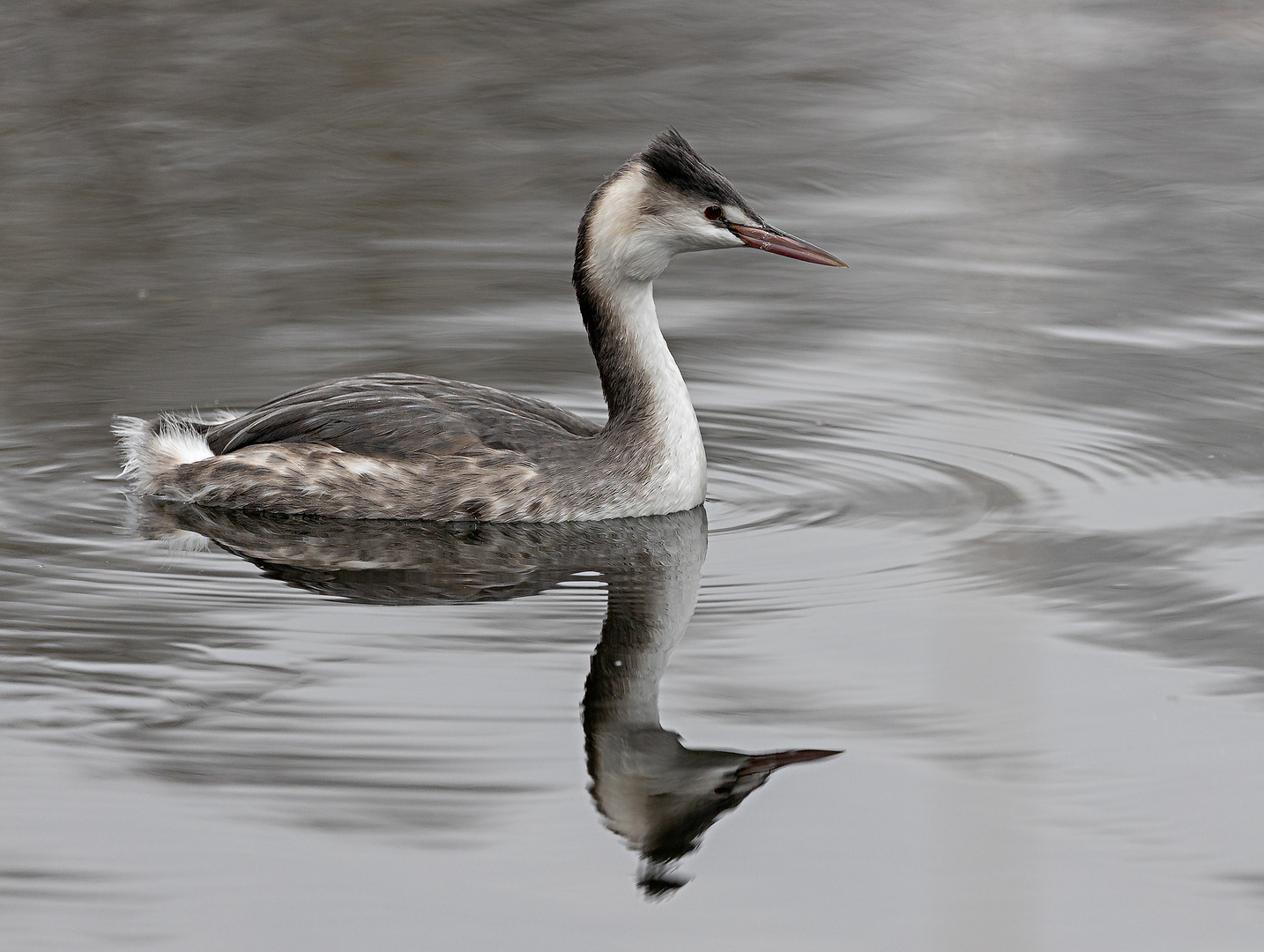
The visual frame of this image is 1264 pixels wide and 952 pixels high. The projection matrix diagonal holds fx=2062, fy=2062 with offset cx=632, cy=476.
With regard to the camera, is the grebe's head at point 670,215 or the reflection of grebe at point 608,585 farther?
the grebe's head at point 670,215

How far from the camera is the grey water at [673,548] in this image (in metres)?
4.53

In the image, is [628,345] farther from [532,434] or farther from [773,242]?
[773,242]

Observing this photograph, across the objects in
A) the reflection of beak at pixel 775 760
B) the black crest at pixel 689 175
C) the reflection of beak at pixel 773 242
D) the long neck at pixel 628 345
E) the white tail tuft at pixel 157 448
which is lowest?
the white tail tuft at pixel 157 448

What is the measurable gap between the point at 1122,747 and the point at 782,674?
99cm

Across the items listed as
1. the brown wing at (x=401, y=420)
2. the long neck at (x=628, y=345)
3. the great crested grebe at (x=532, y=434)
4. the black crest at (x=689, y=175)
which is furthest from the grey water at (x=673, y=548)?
the black crest at (x=689, y=175)

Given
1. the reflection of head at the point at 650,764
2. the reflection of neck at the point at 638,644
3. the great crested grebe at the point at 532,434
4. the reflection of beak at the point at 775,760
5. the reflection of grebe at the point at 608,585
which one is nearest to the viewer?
the reflection of head at the point at 650,764

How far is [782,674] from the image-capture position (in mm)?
5727

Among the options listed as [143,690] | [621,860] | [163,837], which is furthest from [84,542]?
[621,860]

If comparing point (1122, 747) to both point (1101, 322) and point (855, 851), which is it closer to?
point (855, 851)

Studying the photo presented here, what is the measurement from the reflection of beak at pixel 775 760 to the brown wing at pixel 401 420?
256 centimetres

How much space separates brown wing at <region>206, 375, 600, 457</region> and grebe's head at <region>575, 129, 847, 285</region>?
658 millimetres

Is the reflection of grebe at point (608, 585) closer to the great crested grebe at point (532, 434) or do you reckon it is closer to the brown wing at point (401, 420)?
the great crested grebe at point (532, 434)

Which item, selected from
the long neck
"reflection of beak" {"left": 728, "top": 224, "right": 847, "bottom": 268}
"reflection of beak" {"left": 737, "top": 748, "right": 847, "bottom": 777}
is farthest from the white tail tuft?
"reflection of beak" {"left": 737, "top": 748, "right": 847, "bottom": 777}

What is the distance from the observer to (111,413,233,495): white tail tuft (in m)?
7.69
